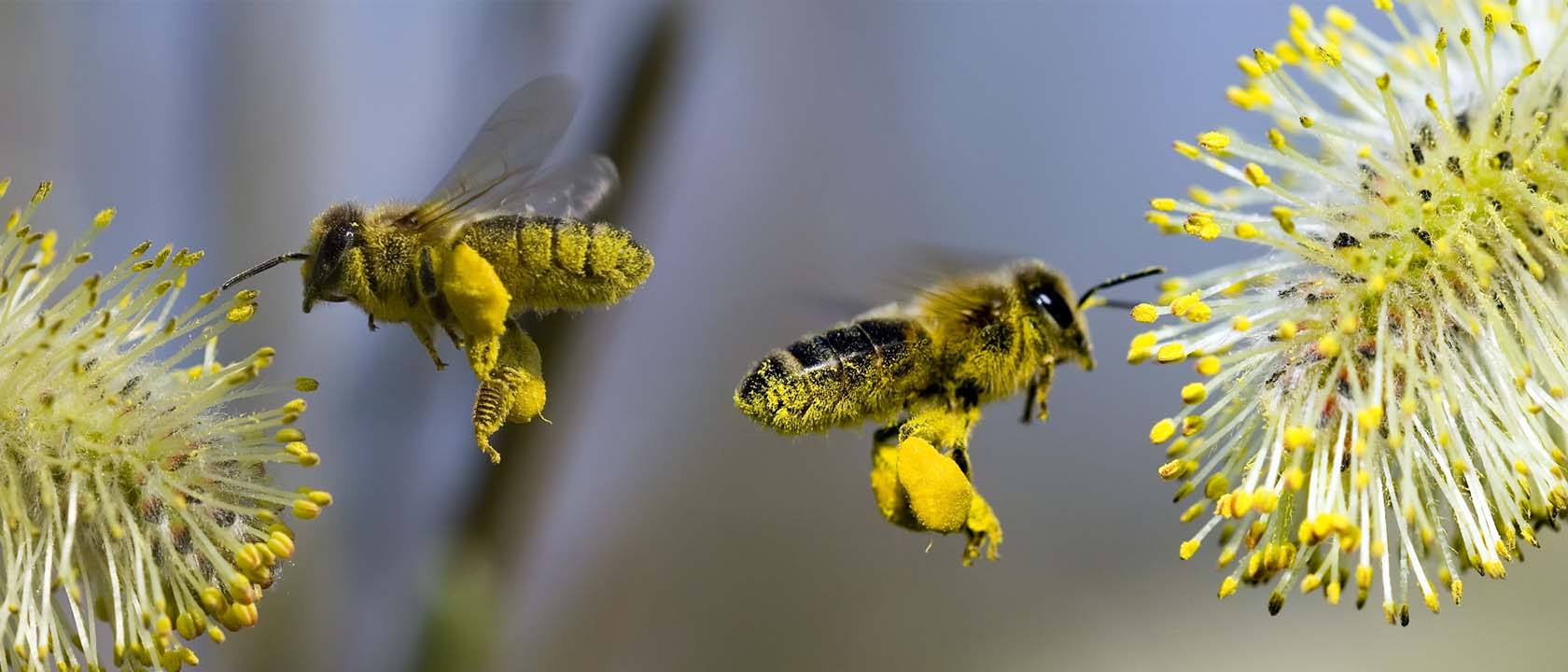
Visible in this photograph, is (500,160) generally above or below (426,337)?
above

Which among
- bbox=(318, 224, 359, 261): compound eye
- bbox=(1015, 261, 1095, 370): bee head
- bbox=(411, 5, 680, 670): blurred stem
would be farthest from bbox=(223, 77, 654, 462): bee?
bbox=(411, 5, 680, 670): blurred stem

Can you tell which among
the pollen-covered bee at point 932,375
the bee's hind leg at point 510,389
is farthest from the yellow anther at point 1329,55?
the bee's hind leg at point 510,389

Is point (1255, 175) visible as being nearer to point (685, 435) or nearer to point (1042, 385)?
point (1042, 385)

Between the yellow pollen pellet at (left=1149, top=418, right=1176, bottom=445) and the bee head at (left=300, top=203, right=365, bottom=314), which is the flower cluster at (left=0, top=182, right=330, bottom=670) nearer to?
the bee head at (left=300, top=203, right=365, bottom=314)

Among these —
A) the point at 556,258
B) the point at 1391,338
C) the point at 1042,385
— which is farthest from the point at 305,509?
the point at 1391,338

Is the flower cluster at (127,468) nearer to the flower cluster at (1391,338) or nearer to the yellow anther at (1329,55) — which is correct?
the flower cluster at (1391,338)

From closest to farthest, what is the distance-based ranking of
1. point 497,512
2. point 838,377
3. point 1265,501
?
point 1265,501
point 838,377
point 497,512

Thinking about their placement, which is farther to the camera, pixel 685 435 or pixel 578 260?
pixel 685 435
